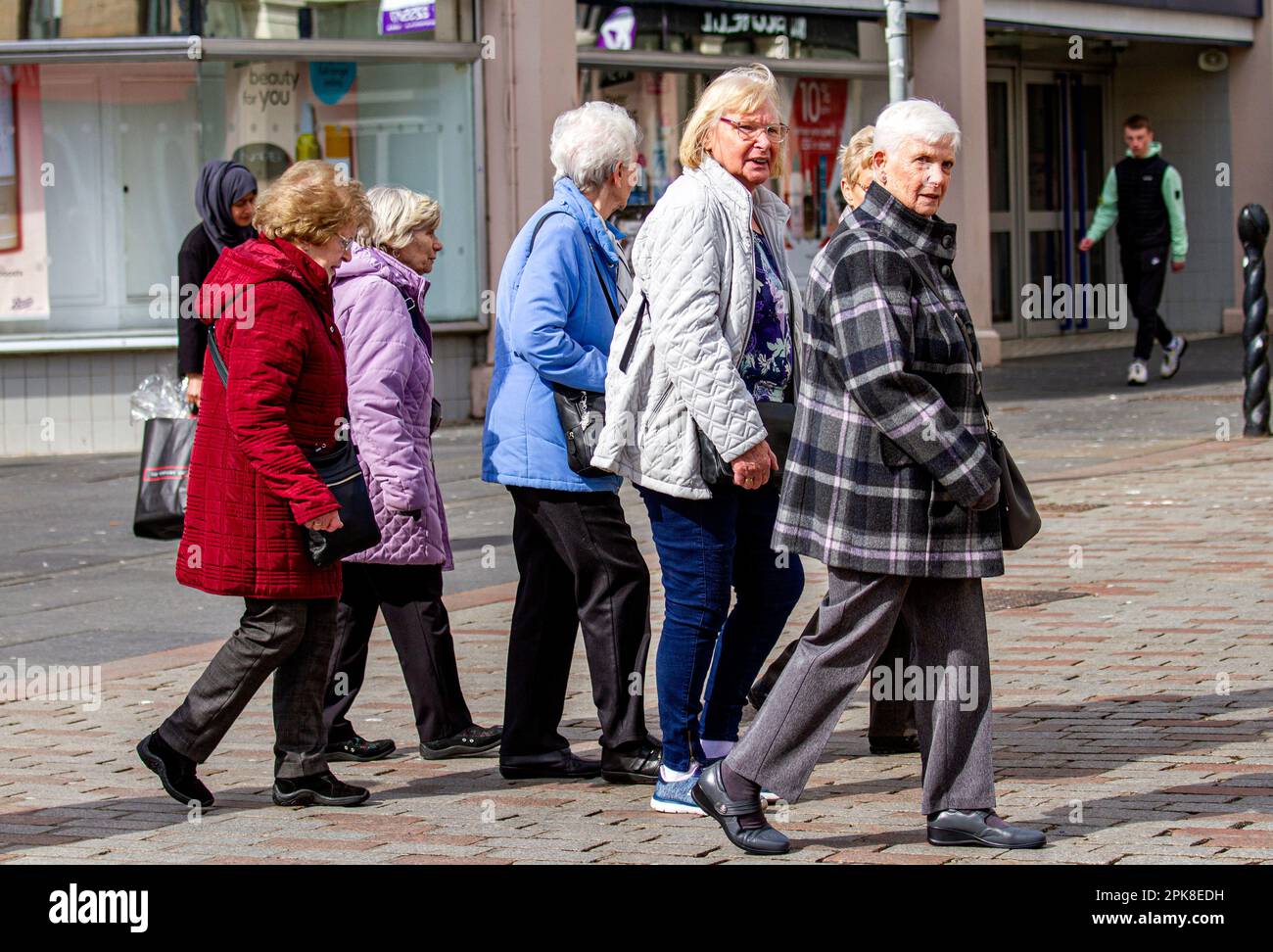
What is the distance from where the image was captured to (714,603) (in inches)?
214

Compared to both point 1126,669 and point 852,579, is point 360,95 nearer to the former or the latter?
point 1126,669

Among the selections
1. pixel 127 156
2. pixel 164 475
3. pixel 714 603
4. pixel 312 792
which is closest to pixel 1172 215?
pixel 127 156

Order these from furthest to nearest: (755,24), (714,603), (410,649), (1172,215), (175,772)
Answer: (755,24), (1172,215), (410,649), (175,772), (714,603)

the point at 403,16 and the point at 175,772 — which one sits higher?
the point at 403,16

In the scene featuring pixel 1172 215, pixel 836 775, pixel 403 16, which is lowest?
pixel 836 775

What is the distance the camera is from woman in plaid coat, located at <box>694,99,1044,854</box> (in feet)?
15.7

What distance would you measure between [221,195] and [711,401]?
15.1ft

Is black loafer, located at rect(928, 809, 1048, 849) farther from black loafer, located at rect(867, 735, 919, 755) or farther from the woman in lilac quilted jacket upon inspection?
the woman in lilac quilted jacket

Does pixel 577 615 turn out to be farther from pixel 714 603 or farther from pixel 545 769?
pixel 714 603
